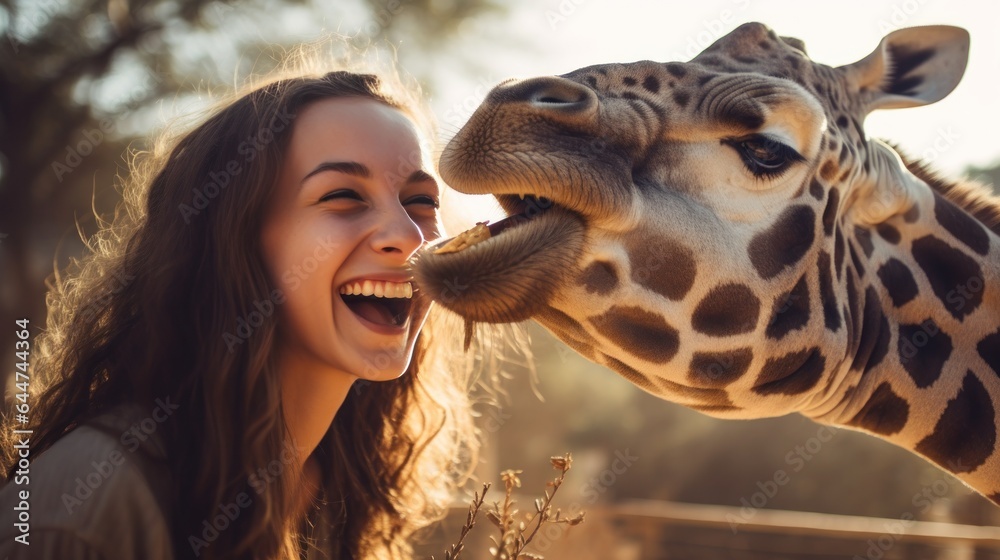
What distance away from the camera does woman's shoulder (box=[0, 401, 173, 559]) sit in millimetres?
1635

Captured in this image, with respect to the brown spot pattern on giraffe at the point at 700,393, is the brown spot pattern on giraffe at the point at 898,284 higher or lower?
higher

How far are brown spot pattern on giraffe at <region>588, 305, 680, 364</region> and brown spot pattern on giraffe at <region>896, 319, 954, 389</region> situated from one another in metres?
0.78

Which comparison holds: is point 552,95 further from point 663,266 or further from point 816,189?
point 816,189

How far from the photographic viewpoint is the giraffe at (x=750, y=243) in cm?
183

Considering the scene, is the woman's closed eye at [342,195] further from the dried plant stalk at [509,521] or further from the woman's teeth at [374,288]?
the dried plant stalk at [509,521]

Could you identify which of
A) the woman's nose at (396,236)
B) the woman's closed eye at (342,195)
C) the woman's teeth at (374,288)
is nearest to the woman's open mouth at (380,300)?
the woman's teeth at (374,288)

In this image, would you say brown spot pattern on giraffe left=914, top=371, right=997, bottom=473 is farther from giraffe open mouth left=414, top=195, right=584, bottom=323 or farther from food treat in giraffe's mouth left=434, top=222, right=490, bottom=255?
food treat in giraffe's mouth left=434, top=222, right=490, bottom=255

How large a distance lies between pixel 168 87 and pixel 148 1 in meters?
1.13

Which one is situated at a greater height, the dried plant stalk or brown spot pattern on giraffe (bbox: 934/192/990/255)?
brown spot pattern on giraffe (bbox: 934/192/990/255)

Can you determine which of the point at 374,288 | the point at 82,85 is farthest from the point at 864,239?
the point at 82,85

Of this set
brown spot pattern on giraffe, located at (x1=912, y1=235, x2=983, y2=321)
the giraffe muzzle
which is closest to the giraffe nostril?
the giraffe muzzle

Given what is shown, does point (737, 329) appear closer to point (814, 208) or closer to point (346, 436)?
point (814, 208)

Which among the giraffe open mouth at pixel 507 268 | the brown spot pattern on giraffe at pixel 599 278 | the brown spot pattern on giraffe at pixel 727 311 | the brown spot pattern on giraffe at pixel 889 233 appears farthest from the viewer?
the brown spot pattern on giraffe at pixel 889 233

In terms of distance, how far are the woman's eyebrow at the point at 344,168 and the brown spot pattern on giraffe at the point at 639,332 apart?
0.81 meters
